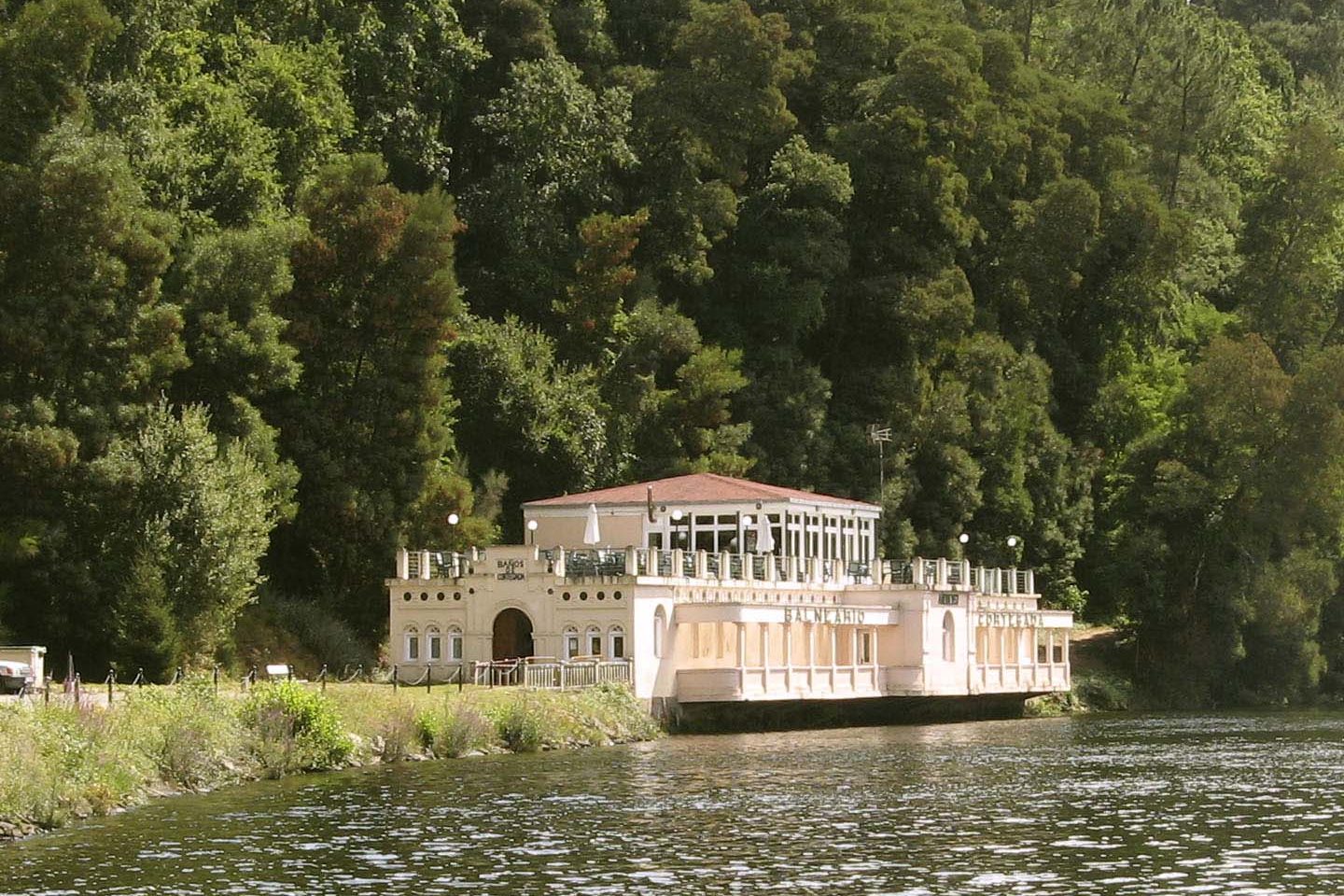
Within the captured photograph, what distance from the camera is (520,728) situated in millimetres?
62000

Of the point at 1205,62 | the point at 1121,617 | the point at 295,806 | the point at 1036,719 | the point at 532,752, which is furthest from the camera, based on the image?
the point at 1205,62

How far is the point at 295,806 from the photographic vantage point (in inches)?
1820

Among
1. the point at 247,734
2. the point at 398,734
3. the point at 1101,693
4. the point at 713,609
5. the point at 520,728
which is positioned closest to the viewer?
the point at 247,734

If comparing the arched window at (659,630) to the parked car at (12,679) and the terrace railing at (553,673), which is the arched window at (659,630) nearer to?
the terrace railing at (553,673)

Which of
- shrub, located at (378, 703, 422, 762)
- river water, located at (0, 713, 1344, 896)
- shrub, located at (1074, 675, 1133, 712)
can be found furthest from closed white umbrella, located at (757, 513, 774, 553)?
shrub, located at (1074, 675, 1133, 712)

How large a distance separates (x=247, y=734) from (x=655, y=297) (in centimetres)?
4669

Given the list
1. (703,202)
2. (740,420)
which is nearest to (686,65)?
(703,202)

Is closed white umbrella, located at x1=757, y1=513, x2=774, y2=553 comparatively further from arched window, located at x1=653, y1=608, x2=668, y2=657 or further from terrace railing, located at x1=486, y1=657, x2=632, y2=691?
terrace railing, located at x1=486, y1=657, x2=632, y2=691

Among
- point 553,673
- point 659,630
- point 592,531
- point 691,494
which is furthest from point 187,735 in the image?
point 691,494

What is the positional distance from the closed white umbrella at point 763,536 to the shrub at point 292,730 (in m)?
26.1

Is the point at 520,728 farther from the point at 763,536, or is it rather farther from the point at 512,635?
the point at 763,536

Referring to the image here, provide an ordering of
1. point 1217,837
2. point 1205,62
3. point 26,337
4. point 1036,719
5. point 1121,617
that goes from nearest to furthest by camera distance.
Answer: point 1217,837 < point 26,337 < point 1036,719 < point 1121,617 < point 1205,62

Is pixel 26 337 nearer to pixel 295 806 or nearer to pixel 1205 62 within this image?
pixel 295 806

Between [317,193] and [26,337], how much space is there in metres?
14.7
